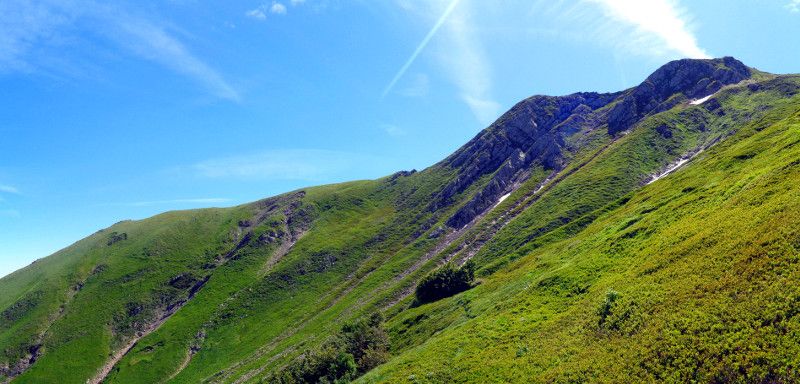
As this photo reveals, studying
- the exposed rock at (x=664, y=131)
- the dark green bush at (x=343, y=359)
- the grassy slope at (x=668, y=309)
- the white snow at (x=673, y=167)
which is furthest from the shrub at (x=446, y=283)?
the exposed rock at (x=664, y=131)

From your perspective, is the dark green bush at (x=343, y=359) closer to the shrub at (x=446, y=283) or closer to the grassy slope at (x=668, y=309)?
the grassy slope at (x=668, y=309)

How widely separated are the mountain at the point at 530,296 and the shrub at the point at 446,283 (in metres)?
0.50

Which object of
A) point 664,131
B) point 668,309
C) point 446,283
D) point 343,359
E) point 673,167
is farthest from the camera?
point 664,131

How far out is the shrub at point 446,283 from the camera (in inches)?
3711

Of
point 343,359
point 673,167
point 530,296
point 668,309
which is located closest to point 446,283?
point 343,359

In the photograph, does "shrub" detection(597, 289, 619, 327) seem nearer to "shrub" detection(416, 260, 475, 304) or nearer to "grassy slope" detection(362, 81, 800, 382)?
"grassy slope" detection(362, 81, 800, 382)

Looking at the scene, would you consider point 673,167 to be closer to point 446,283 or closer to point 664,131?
point 664,131

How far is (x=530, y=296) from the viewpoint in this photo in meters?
48.8

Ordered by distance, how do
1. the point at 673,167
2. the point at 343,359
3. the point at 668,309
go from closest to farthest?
the point at 668,309 → the point at 343,359 → the point at 673,167

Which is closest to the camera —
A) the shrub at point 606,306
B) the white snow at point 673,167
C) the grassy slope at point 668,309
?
the grassy slope at point 668,309

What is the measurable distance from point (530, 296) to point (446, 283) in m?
47.7

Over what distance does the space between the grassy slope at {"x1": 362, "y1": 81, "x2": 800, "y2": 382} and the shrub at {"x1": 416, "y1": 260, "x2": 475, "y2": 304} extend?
39.1 metres

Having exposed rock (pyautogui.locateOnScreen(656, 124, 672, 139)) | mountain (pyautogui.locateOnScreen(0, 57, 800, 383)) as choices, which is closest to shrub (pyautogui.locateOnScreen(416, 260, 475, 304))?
mountain (pyautogui.locateOnScreen(0, 57, 800, 383))

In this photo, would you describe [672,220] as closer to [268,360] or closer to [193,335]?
[268,360]
